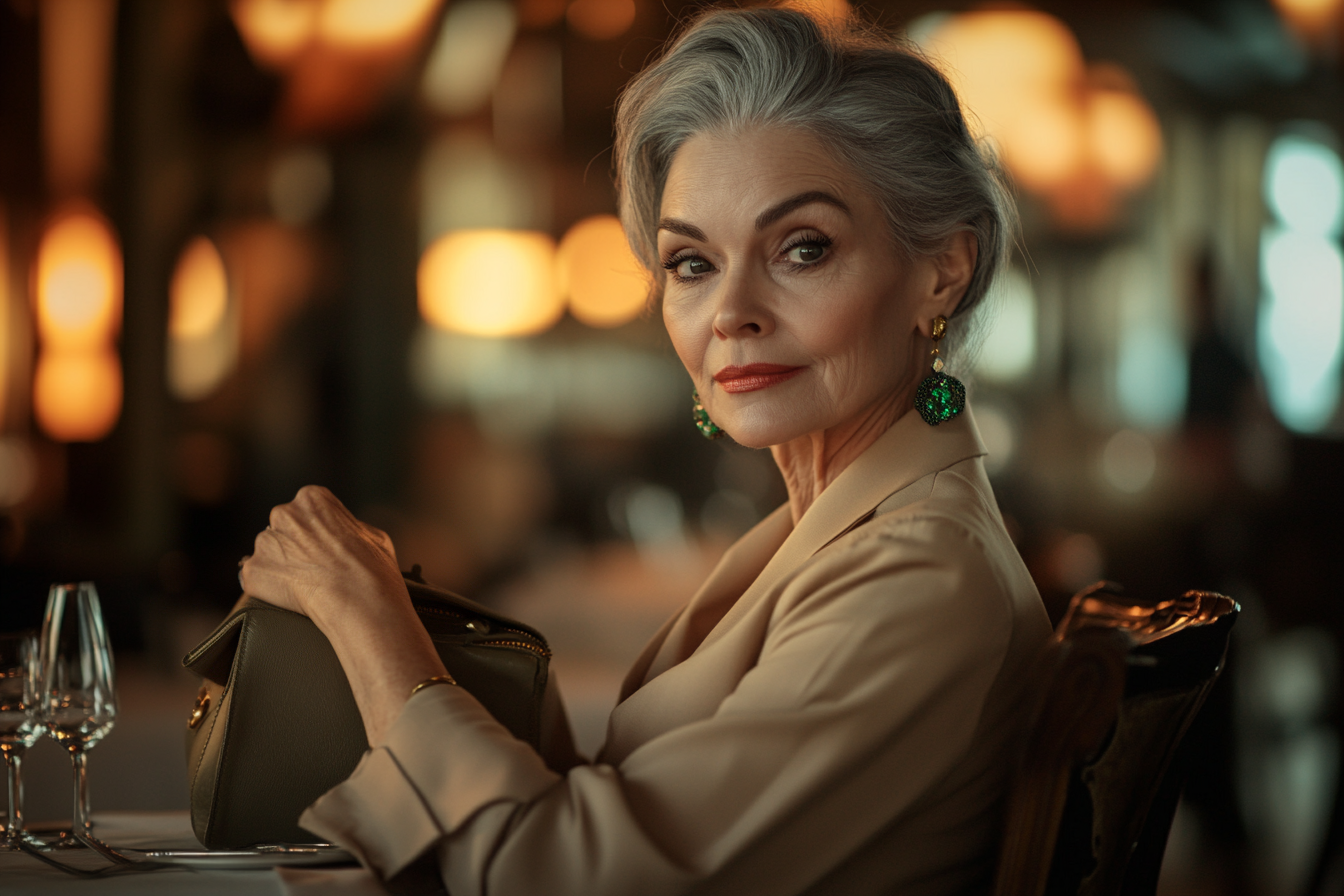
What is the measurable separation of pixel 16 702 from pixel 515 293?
234 inches

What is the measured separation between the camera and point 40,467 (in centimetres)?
626

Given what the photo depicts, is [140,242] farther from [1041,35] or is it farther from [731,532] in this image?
[1041,35]

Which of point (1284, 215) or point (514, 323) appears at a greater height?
point (1284, 215)

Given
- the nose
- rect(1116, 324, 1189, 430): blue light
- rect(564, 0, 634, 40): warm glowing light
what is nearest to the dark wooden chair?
the nose

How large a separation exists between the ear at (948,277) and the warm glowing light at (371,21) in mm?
4571

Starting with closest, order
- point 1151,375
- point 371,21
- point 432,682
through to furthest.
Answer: point 432,682 → point 371,21 → point 1151,375

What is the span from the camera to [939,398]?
140cm

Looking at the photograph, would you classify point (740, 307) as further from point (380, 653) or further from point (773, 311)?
point (380, 653)

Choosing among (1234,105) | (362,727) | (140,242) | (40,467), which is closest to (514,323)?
(140,242)

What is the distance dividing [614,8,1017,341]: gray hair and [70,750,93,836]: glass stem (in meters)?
0.95

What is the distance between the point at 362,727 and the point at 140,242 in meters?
5.76

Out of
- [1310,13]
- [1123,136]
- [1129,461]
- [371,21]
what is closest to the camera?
[371,21]

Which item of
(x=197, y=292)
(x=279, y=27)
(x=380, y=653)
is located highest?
(x=279, y=27)

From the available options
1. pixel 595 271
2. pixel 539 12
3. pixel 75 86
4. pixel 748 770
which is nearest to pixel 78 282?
pixel 75 86
